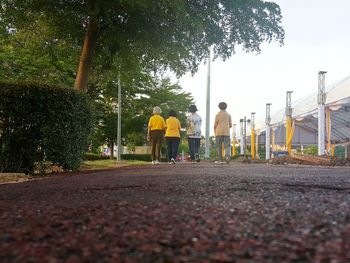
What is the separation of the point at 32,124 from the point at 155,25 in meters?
5.32

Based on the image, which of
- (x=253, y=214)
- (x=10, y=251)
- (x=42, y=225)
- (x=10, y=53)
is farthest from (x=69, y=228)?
(x=10, y=53)

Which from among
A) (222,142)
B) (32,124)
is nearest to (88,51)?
(222,142)

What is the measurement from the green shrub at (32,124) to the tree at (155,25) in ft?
10.4

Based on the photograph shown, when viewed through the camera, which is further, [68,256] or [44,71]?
[44,71]

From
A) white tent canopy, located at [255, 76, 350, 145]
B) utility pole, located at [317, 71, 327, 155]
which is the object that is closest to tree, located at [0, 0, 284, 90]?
utility pole, located at [317, 71, 327, 155]

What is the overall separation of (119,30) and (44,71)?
7.38 meters

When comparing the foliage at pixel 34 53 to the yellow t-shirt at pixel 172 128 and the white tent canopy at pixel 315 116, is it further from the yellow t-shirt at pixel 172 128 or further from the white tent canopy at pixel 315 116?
the white tent canopy at pixel 315 116

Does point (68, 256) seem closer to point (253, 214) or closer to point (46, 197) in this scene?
point (253, 214)

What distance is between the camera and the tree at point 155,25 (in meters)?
11.0

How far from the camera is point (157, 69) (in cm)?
1625

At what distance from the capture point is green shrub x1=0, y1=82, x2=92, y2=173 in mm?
7480

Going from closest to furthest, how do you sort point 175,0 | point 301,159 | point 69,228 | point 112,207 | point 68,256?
point 68,256 < point 69,228 < point 112,207 < point 175,0 < point 301,159

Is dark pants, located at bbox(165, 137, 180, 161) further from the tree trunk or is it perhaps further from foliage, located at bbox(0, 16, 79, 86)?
foliage, located at bbox(0, 16, 79, 86)

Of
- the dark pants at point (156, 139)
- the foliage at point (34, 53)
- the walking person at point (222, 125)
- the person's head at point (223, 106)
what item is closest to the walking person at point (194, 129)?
the walking person at point (222, 125)
